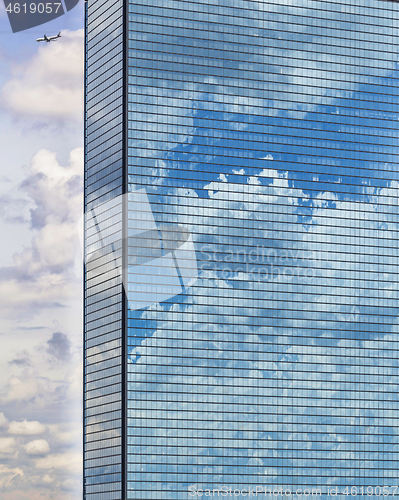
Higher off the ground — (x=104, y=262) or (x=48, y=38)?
(x=104, y=262)

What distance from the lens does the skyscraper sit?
151500 mm

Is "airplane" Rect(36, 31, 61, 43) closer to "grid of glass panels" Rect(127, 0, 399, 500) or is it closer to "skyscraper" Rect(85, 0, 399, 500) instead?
"skyscraper" Rect(85, 0, 399, 500)

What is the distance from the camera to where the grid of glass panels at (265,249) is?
5989 inches

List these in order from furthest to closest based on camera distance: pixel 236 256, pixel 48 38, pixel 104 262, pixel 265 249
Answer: pixel 265 249
pixel 236 256
pixel 104 262
pixel 48 38

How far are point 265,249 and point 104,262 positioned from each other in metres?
35.5

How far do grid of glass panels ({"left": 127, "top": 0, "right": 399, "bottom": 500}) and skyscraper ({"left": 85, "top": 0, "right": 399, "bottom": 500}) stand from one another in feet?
1.40

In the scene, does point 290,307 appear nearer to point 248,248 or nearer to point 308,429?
point 248,248

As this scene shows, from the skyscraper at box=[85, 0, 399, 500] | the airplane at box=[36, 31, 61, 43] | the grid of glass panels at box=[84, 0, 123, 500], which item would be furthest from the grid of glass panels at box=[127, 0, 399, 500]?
the airplane at box=[36, 31, 61, 43]

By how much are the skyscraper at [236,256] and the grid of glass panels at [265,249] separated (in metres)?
0.43

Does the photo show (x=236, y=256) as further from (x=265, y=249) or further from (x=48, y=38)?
(x=48, y=38)

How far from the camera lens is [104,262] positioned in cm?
15838

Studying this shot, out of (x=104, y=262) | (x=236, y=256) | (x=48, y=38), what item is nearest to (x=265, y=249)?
(x=236, y=256)

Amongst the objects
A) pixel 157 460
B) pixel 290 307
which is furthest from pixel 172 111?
pixel 157 460

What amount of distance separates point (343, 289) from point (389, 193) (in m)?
27.3
